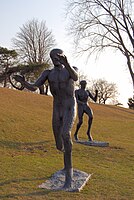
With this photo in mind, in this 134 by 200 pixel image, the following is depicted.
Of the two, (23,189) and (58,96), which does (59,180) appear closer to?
(23,189)

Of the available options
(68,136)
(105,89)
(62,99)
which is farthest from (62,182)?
(105,89)

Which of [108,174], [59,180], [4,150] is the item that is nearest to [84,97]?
[4,150]

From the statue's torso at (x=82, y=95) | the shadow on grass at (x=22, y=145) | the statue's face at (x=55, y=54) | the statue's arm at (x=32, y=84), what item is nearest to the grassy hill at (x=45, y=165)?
the shadow on grass at (x=22, y=145)

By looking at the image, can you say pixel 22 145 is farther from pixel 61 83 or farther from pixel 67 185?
pixel 61 83

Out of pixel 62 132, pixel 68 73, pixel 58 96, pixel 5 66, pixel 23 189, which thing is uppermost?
pixel 5 66

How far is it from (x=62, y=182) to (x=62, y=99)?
1.72 metres

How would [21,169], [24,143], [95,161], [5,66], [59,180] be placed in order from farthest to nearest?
1. [5,66]
2. [24,143]
3. [95,161]
4. [21,169]
5. [59,180]

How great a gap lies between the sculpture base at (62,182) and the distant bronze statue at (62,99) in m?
0.15

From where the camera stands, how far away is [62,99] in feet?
21.3

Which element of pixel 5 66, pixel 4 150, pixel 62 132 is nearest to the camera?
pixel 62 132

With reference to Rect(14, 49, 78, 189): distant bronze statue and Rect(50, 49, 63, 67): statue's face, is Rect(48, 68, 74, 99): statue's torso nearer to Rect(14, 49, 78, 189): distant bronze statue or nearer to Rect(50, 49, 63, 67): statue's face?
Rect(14, 49, 78, 189): distant bronze statue

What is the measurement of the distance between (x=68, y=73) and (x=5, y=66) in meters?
36.8

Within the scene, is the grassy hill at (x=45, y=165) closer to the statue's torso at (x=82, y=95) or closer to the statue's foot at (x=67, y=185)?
the statue's foot at (x=67, y=185)

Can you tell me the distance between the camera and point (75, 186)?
6543mm
